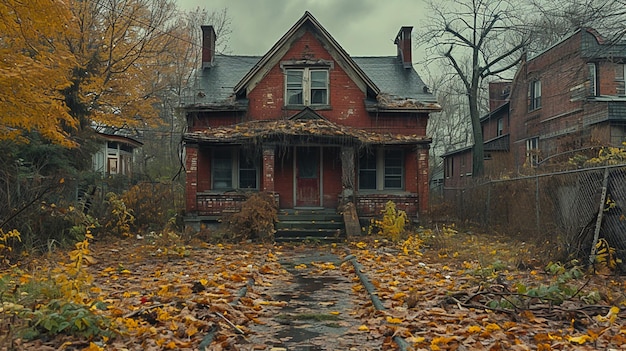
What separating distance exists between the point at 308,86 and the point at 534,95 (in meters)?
16.5

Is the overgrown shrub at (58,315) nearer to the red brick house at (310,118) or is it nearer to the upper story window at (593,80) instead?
the red brick house at (310,118)

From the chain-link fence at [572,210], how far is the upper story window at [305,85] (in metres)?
8.76

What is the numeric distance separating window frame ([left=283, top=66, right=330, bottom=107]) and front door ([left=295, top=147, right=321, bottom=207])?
1.92 metres

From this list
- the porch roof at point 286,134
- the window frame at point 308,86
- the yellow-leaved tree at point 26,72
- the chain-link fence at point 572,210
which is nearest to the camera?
the chain-link fence at point 572,210

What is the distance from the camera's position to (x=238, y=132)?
736 inches

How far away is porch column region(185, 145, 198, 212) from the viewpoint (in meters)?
18.3

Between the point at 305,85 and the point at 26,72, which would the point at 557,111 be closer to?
the point at 305,85

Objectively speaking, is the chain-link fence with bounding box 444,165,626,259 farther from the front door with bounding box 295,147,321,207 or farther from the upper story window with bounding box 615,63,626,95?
the upper story window with bounding box 615,63,626,95

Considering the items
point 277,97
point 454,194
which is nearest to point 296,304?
point 277,97

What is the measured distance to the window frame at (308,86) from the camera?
21.0m

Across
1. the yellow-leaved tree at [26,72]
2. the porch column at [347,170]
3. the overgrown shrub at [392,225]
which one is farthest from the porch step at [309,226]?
the yellow-leaved tree at [26,72]

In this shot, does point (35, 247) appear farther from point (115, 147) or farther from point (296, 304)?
point (115, 147)

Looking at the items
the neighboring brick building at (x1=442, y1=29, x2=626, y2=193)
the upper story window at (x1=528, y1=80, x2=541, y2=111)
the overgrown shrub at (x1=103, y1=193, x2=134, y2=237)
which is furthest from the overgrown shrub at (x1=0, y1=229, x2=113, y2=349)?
the upper story window at (x1=528, y1=80, x2=541, y2=111)

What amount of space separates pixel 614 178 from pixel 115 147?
3214 centimetres
